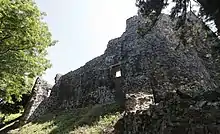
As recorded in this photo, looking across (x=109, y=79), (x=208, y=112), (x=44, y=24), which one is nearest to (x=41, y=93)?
(x=109, y=79)

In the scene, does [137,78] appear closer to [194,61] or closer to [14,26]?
[194,61]

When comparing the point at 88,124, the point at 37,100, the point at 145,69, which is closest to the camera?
the point at 88,124

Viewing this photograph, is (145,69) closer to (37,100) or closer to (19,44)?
(19,44)

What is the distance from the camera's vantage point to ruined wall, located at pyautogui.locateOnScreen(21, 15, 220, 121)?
455 inches

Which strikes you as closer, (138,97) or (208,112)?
(208,112)

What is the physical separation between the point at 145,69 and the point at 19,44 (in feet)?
20.1

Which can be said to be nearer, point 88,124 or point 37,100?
point 88,124

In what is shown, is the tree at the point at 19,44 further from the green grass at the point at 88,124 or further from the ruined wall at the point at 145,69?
the ruined wall at the point at 145,69

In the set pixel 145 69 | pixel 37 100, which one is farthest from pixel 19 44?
pixel 37 100

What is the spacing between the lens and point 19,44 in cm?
1123

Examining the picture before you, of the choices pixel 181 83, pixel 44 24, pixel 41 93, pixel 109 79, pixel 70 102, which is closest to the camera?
pixel 181 83

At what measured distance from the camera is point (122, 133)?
793 cm

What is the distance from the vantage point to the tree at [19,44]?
10445 millimetres

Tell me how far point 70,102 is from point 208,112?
1342 centimetres
